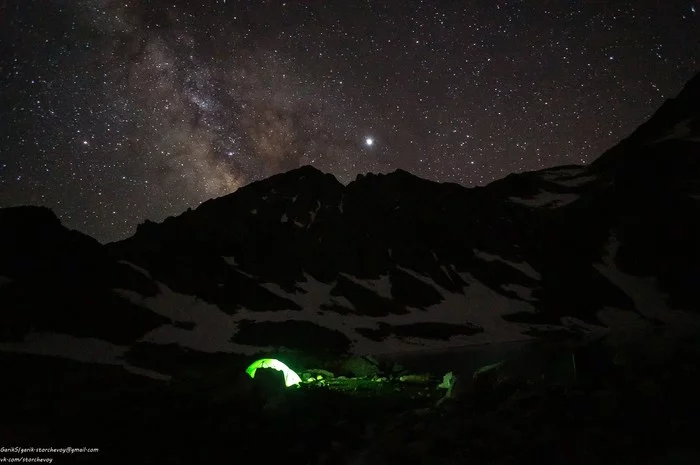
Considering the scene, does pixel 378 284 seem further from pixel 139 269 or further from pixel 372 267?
pixel 139 269

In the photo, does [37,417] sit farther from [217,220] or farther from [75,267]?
[217,220]

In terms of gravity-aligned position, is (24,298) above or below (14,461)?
above

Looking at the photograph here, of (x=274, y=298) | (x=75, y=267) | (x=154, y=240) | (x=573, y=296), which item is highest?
(x=154, y=240)

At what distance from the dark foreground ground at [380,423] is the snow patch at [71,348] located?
33747mm

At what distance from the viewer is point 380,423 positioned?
16.2 m

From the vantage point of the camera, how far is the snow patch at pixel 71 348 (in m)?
50.1

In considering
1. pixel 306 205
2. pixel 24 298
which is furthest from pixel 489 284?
pixel 24 298

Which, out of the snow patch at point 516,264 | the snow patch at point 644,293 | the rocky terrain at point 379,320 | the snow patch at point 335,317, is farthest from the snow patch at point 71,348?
the snow patch at point 644,293

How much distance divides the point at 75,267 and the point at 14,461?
64.9 m

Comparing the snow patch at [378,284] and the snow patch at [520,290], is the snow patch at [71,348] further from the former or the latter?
the snow patch at [520,290]

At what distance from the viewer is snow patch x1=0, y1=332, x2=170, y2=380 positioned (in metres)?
50.1

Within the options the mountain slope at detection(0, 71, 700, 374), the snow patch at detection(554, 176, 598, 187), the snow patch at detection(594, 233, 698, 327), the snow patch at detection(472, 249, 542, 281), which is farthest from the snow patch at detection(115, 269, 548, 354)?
the snow patch at detection(554, 176, 598, 187)

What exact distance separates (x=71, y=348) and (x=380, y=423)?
5126 centimetres

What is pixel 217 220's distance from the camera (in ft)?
345
